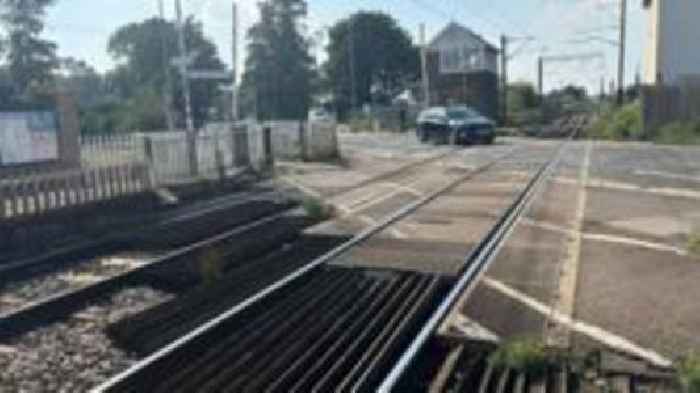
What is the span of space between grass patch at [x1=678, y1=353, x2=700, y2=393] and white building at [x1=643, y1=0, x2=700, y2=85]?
37.7 m

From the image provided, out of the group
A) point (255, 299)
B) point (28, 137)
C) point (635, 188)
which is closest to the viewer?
point (255, 299)

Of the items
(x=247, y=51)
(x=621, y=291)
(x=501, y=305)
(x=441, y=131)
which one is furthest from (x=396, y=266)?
(x=247, y=51)

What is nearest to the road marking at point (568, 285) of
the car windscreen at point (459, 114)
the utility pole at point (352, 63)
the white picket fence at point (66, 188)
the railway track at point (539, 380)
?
the railway track at point (539, 380)

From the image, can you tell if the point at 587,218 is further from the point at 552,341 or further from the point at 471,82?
the point at 471,82

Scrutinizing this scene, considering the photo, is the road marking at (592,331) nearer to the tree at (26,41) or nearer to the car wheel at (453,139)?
→ the car wheel at (453,139)

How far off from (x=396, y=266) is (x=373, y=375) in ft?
12.0

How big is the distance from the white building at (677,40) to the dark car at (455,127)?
10.8m

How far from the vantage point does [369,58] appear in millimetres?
88312

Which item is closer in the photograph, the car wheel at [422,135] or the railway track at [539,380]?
the railway track at [539,380]

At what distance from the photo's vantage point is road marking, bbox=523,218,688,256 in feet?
35.0

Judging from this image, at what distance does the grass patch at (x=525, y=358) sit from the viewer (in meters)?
6.12

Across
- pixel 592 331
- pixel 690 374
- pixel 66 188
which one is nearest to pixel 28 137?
pixel 66 188

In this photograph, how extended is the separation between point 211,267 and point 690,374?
576 cm

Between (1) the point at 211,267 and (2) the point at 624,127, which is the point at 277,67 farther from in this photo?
(1) the point at 211,267
